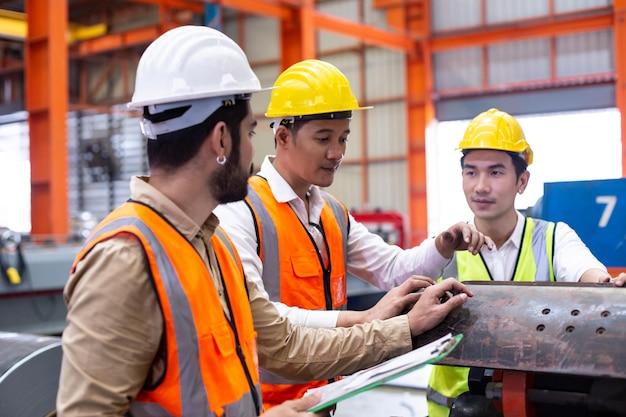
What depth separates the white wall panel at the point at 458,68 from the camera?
16062 mm

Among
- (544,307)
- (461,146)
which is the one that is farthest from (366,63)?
(544,307)

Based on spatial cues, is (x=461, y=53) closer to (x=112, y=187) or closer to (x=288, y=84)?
(x=112, y=187)

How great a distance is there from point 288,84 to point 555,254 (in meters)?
1.24

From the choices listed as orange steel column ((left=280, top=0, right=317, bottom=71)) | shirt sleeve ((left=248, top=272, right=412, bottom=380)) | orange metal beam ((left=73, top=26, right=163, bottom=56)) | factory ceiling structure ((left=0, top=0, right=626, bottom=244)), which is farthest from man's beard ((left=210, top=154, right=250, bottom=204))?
orange metal beam ((left=73, top=26, right=163, bottom=56))

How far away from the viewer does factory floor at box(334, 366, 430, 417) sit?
5.43 meters

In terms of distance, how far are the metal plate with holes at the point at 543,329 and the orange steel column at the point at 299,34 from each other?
1168cm

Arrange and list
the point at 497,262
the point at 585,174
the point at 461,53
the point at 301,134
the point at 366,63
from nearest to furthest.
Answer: the point at 301,134
the point at 497,262
the point at 585,174
the point at 461,53
the point at 366,63

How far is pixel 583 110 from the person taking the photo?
14305 mm

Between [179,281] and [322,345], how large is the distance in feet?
2.33

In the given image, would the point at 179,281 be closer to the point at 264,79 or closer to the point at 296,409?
the point at 296,409

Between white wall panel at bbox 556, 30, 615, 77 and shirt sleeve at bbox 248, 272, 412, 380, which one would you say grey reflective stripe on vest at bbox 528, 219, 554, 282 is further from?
white wall panel at bbox 556, 30, 615, 77

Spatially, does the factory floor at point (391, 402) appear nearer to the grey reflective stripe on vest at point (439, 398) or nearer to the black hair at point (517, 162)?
the grey reflective stripe on vest at point (439, 398)

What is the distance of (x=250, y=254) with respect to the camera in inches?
93.2

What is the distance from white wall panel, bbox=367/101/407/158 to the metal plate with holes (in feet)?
50.0
